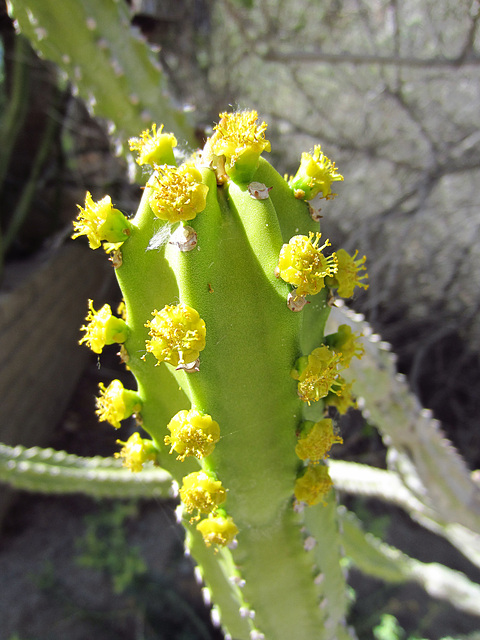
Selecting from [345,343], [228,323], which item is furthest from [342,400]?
[228,323]

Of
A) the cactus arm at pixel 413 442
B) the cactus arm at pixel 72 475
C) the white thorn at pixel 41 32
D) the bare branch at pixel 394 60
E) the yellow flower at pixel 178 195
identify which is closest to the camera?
the yellow flower at pixel 178 195

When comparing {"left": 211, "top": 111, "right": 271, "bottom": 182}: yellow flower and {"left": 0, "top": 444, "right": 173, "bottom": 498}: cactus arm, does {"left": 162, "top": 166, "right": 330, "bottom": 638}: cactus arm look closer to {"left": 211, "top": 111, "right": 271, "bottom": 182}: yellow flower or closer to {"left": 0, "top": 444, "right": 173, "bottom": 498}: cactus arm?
{"left": 211, "top": 111, "right": 271, "bottom": 182}: yellow flower

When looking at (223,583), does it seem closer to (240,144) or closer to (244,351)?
(244,351)

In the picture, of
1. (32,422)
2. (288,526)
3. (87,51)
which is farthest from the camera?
(32,422)

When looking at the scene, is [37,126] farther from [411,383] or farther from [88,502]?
[411,383]

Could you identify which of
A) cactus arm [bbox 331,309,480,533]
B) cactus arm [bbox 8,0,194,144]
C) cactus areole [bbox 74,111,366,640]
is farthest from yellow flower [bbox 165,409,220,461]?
cactus arm [bbox 8,0,194,144]

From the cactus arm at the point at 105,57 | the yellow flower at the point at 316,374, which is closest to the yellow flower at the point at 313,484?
the yellow flower at the point at 316,374

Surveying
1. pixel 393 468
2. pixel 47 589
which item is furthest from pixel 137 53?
pixel 47 589

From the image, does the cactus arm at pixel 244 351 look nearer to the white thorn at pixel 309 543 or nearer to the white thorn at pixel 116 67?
the white thorn at pixel 309 543
